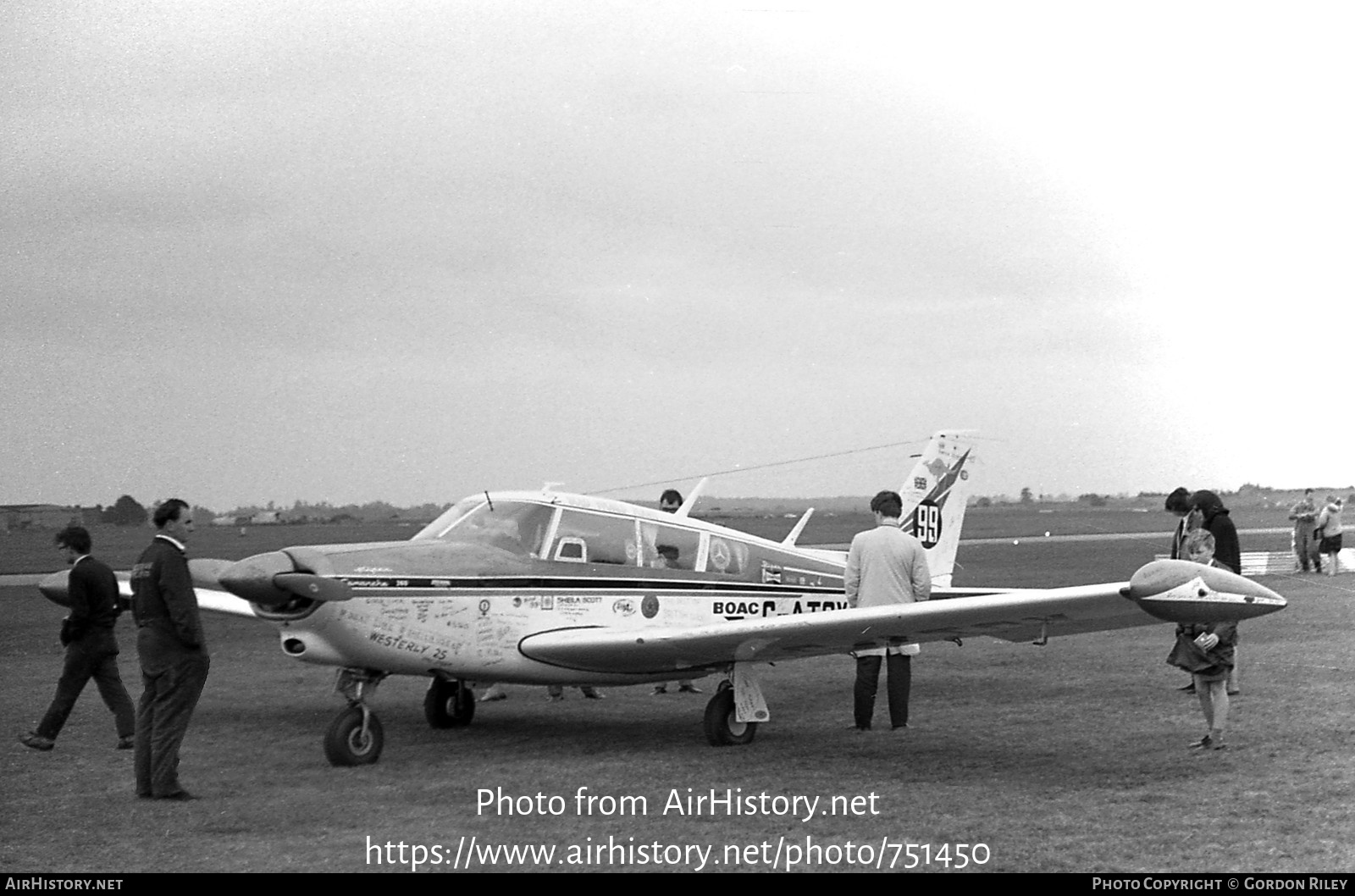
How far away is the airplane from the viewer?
8.76 m

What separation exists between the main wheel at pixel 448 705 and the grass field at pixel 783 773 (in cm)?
13

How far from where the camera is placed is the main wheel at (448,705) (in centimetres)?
1104

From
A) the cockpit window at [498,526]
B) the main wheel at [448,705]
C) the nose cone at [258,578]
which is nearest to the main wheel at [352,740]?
the nose cone at [258,578]

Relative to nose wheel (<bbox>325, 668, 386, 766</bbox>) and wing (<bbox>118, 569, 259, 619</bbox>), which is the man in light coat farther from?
wing (<bbox>118, 569, 259, 619</bbox>)

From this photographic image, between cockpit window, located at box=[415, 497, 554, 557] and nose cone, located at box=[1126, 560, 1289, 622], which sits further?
cockpit window, located at box=[415, 497, 554, 557]

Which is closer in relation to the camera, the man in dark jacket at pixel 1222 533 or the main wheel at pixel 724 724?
the main wheel at pixel 724 724

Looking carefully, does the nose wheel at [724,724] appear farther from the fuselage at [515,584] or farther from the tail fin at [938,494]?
the tail fin at [938,494]

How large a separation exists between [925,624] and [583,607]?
277 centimetres

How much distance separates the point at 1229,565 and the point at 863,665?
3.29 meters

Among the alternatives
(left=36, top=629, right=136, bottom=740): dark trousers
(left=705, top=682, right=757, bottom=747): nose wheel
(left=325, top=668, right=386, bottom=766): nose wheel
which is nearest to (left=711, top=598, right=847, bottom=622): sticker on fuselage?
(left=705, top=682, right=757, bottom=747): nose wheel

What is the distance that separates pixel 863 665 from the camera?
1048cm

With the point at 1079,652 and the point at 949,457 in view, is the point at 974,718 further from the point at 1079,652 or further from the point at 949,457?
the point at 1079,652

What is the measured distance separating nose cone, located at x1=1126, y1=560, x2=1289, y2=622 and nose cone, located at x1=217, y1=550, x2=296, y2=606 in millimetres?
5449

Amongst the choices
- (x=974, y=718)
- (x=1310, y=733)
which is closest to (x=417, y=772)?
(x=974, y=718)
